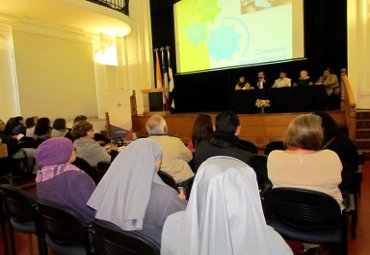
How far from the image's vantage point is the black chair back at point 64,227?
171 cm

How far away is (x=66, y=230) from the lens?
1786 mm

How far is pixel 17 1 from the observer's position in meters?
6.45

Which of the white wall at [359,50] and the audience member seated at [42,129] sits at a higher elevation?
the white wall at [359,50]

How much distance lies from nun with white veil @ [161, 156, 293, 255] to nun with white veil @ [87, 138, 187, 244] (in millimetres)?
512

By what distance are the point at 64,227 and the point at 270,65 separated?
8.17 meters

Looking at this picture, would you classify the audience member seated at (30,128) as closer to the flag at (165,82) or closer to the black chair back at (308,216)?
the flag at (165,82)

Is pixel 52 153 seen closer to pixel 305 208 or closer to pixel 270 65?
pixel 305 208

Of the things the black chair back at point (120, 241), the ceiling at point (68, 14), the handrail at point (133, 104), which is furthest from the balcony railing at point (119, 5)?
the black chair back at point (120, 241)

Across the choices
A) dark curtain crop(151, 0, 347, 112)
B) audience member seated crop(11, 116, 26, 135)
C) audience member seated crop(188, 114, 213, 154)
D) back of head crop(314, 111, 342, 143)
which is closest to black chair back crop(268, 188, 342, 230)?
back of head crop(314, 111, 342, 143)

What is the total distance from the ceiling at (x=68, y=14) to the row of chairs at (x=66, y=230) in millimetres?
5639

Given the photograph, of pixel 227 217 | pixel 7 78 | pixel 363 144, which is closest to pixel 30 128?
pixel 7 78

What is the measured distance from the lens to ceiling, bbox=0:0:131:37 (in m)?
6.71

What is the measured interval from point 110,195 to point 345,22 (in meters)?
8.43

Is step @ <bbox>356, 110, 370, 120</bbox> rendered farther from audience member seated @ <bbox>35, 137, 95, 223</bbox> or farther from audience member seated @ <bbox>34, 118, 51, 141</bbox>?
audience member seated @ <bbox>34, 118, 51, 141</bbox>
